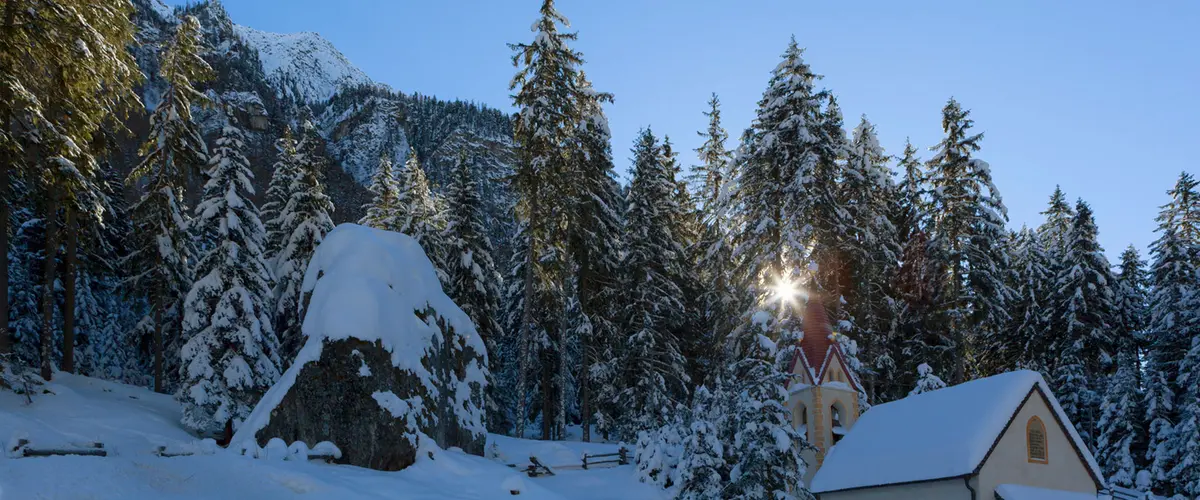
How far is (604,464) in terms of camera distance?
30031mm

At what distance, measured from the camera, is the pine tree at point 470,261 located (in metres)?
40.0

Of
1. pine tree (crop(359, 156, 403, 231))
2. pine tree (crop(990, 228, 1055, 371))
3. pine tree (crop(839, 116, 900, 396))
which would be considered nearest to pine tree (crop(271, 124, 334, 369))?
pine tree (crop(359, 156, 403, 231))

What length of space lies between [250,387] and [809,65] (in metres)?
25.3

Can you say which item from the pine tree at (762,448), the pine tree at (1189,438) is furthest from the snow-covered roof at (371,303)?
the pine tree at (1189,438)

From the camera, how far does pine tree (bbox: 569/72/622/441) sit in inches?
1416

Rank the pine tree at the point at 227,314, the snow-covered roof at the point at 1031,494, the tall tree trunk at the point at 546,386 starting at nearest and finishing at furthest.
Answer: the snow-covered roof at the point at 1031,494, the pine tree at the point at 227,314, the tall tree trunk at the point at 546,386

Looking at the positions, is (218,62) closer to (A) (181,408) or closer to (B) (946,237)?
(A) (181,408)

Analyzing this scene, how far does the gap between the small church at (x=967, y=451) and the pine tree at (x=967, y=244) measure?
34.7 feet

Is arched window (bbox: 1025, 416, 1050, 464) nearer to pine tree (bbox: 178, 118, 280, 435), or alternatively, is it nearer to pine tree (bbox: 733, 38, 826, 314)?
pine tree (bbox: 733, 38, 826, 314)

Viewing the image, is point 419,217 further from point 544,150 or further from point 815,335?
point 815,335

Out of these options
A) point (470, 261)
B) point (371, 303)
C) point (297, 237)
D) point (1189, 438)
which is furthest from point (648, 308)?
point (1189, 438)

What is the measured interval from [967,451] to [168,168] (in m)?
30.7

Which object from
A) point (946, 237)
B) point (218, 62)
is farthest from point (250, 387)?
point (218, 62)

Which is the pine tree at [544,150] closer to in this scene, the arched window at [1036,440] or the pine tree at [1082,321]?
the arched window at [1036,440]
